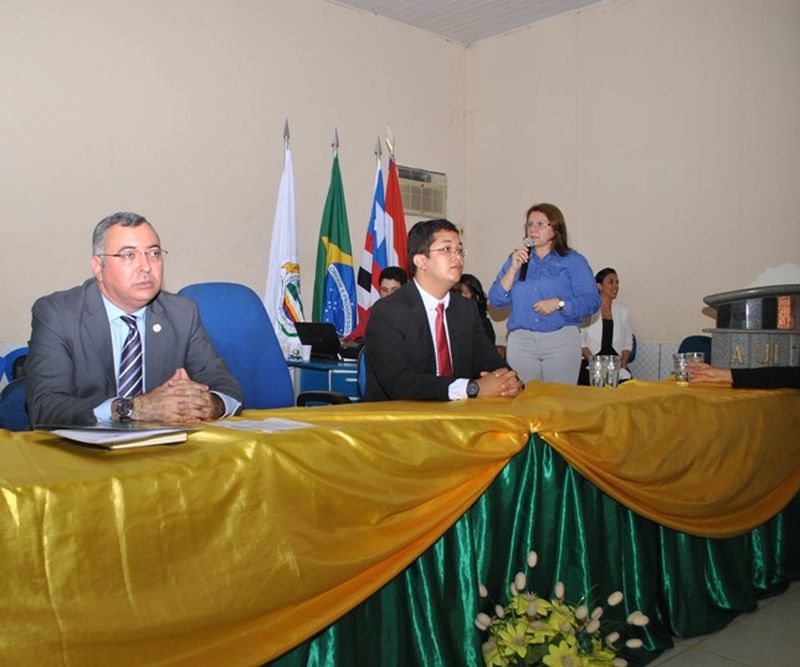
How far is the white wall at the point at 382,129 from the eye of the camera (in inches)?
195

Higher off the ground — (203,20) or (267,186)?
(203,20)

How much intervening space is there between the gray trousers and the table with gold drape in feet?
3.05

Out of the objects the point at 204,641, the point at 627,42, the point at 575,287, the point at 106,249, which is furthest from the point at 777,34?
the point at 204,641

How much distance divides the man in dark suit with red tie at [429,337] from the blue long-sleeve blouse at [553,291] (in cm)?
91

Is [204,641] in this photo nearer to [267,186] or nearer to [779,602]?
[779,602]

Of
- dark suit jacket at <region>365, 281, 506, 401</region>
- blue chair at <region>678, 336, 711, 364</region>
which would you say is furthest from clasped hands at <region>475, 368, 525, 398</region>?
blue chair at <region>678, 336, 711, 364</region>

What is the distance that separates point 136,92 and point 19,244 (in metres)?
1.25

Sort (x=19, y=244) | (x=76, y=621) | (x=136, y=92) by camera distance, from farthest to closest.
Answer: (x=136, y=92)
(x=19, y=244)
(x=76, y=621)

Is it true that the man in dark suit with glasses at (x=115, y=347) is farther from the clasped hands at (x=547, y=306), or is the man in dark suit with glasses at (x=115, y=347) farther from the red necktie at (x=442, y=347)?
the clasped hands at (x=547, y=306)

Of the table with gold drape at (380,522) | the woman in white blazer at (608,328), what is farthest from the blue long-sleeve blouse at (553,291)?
the woman in white blazer at (608,328)

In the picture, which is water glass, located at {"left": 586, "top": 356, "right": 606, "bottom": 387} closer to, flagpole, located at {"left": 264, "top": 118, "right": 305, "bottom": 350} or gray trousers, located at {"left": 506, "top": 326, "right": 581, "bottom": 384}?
gray trousers, located at {"left": 506, "top": 326, "right": 581, "bottom": 384}

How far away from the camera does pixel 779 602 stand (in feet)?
9.66

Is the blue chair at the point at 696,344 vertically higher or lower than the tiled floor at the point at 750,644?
higher

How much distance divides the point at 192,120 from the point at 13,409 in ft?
10.6
